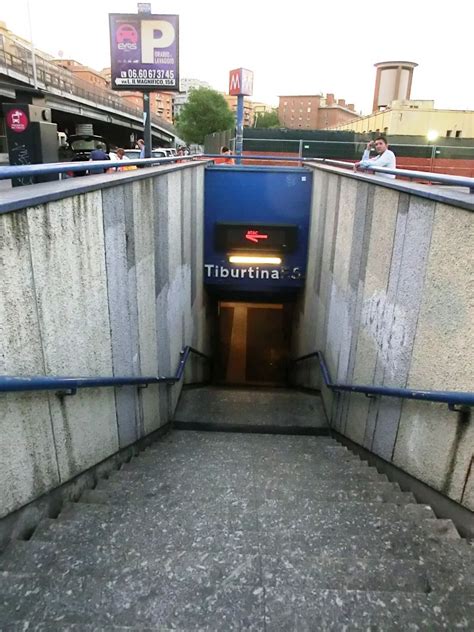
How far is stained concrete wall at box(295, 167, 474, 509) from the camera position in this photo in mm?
2795

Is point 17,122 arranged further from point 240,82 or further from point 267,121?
point 267,121

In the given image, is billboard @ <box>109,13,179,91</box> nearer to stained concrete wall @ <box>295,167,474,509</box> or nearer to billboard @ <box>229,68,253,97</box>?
stained concrete wall @ <box>295,167,474,509</box>

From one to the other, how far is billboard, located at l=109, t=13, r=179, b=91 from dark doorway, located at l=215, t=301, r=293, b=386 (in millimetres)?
7980

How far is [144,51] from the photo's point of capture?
7270mm

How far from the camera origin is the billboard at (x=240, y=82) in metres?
13.1

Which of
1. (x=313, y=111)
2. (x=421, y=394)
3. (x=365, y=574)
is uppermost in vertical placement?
(x=313, y=111)

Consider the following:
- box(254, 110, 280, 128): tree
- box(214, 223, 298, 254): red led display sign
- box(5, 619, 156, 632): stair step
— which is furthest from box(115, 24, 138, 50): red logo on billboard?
box(254, 110, 280, 128): tree

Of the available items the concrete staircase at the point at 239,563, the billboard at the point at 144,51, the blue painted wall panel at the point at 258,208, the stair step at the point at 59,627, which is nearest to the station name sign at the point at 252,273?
the blue painted wall panel at the point at 258,208

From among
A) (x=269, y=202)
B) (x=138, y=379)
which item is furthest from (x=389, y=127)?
(x=138, y=379)

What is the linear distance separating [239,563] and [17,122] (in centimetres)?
392

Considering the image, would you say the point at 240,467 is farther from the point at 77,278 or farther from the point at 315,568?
the point at 77,278

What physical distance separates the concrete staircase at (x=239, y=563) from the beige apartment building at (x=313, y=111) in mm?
89146

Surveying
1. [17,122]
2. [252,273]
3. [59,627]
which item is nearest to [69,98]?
[252,273]

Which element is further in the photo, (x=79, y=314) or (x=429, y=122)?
(x=429, y=122)
